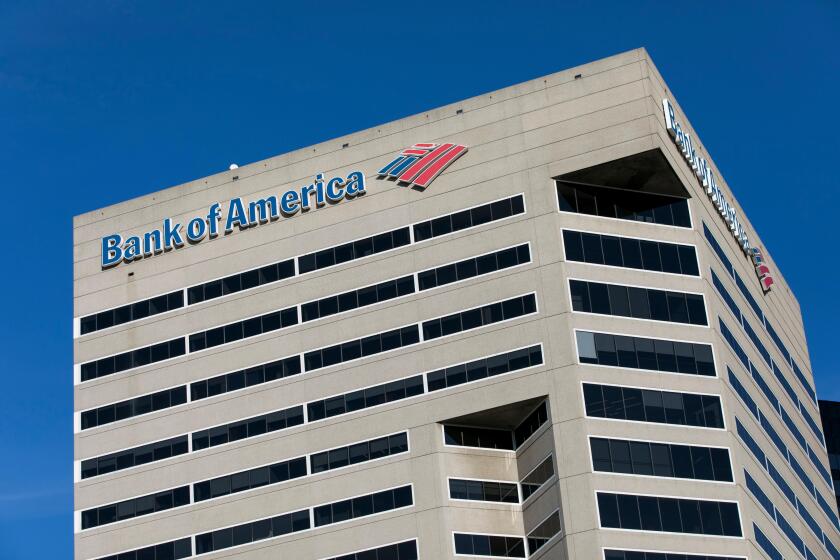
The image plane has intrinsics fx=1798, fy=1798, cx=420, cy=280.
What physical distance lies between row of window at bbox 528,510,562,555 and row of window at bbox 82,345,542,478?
7.86m

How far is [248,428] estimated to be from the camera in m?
136

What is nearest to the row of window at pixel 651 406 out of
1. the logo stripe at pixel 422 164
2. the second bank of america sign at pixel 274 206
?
the second bank of america sign at pixel 274 206

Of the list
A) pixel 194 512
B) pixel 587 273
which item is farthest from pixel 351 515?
pixel 587 273

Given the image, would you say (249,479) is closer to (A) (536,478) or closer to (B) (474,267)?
(A) (536,478)

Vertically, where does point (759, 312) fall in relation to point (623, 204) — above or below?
below

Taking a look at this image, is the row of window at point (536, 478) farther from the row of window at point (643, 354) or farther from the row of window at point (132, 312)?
the row of window at point (132, 312)

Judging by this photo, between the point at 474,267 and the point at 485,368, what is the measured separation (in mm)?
8020

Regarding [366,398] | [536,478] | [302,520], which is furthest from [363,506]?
[536,478]

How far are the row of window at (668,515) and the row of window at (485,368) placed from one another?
38.4ft

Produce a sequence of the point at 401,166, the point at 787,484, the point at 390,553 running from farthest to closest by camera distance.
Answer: the point at 787,484 < the point at 401,166 < the point at 390,553

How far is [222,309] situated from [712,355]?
126 feet

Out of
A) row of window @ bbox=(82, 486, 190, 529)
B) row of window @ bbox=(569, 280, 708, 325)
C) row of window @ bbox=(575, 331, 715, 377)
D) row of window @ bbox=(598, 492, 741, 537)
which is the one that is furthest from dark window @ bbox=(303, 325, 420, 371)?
row of window @ bbox=(598, 492, 741, 537)

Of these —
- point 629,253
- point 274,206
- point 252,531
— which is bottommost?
point 252,531

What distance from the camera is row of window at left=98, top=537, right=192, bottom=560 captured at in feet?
442
